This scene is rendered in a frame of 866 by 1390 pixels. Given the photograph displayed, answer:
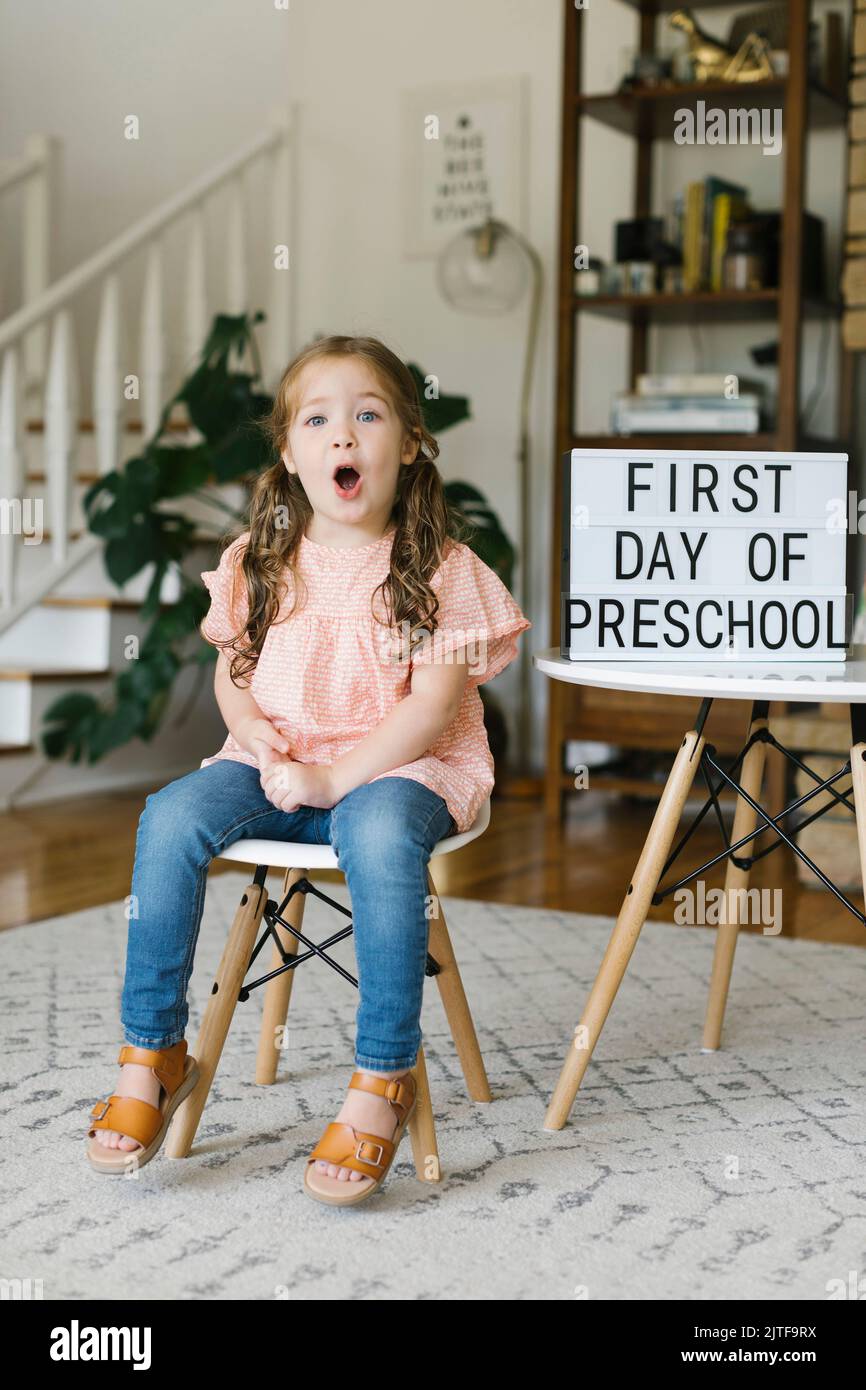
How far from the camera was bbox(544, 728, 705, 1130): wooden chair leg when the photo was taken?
5.24ft

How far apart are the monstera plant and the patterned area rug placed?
1235 millimetres

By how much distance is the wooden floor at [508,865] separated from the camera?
2.71 metres

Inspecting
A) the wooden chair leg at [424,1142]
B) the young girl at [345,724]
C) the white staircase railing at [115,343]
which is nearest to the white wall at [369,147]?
the white staircase railing at [115,343]

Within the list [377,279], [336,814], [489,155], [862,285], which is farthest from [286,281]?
[336,814]

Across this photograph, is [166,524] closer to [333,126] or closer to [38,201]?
[38,201]

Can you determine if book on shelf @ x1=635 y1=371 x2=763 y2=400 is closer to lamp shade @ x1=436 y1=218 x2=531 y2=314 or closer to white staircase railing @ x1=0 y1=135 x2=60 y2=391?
lamp shade @ x1=436 y1=218 x2=531 y2=314

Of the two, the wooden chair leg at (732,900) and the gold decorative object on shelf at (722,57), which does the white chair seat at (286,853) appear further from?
the gold decorative object on shelf at (722,57)

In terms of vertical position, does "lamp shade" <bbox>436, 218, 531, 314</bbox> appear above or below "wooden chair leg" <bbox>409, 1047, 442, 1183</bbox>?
above

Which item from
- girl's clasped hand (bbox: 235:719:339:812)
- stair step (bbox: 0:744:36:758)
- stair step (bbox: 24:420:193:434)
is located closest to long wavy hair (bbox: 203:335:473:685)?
girl's clasped hand (bbox: 235:719:339:812)

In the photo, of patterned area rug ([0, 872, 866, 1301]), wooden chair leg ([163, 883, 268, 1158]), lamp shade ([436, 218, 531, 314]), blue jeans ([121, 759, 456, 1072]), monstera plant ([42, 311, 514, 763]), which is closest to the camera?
patterned area rug ([0, 872, 866, 1301])

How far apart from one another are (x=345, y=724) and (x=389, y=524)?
0.76ft

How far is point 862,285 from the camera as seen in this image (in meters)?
3.24

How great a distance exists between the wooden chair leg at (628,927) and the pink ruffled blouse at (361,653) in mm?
189

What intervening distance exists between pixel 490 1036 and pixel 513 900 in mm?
805
